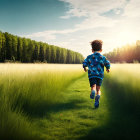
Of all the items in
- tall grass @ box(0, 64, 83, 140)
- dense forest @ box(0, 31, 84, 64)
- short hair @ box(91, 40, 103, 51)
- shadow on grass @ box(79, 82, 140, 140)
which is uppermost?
dense forest @ box(0, 31, 84, 64)

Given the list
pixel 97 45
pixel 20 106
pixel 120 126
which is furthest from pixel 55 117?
pixel 97 45

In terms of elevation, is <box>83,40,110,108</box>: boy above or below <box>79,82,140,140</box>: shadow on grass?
above

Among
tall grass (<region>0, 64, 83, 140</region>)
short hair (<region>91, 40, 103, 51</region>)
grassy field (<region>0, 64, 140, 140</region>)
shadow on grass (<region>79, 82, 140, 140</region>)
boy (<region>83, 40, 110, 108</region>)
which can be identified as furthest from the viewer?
short hair (<region>91, 40, 103, 51</region>)

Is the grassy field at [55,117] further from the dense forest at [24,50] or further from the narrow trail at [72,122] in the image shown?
the dense forest at [24,50]

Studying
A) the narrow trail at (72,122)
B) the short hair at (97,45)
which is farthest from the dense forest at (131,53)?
the narrow trail at (72,122)

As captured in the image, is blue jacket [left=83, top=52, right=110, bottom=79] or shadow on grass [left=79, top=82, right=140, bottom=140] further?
blue jacket [left=83, top=52, right=110, bottom=79]

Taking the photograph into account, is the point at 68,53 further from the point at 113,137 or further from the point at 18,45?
the point at 113,137

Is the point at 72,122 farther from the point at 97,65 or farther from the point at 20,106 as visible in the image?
the point at 97,65

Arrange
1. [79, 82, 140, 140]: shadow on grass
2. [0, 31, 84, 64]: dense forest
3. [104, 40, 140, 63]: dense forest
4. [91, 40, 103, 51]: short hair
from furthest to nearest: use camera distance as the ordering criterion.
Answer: [104, 40, 140, 63]: dense forest < [0, 31, 84, 64]: dense forest < [91, 40, 103, 51]: short hair < [79, 82, 140, 140]: shadow on grass

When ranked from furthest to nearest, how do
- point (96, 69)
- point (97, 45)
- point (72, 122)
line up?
point (97, 45), point (96, 69), point (72, 122)

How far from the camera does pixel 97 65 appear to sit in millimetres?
4508

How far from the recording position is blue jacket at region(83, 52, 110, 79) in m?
4.46

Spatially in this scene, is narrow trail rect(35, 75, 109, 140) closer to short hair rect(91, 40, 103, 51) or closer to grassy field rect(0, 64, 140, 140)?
grassy field rect(0, 64, 140, 140)

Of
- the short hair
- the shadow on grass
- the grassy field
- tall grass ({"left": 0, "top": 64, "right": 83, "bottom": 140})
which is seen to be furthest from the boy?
tall grass ({"left": 0, "top": 64, "right": 83, "bottom": 140})
